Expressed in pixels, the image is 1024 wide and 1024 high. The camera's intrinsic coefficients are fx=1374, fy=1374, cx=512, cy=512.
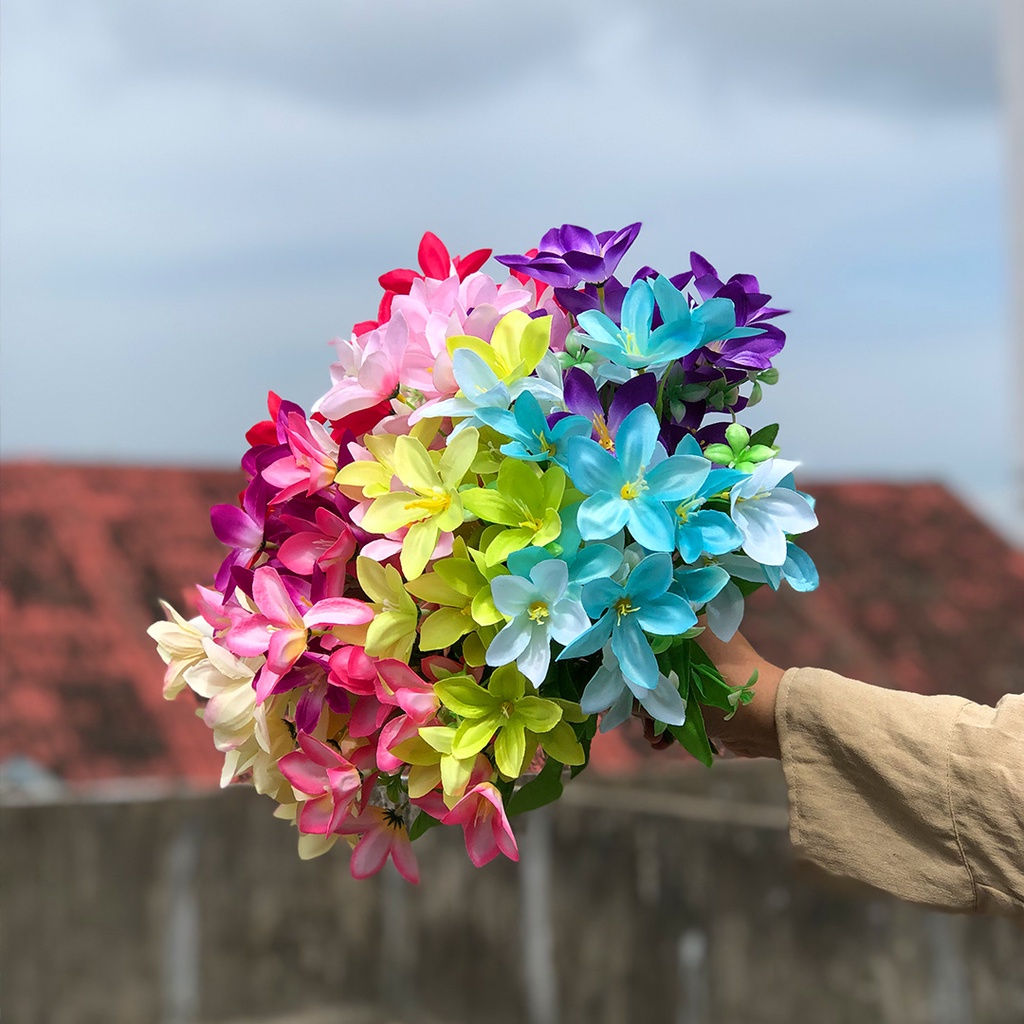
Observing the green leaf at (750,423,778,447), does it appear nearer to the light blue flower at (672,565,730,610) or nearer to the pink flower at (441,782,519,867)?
the light blue flower at (672,565,730,610)

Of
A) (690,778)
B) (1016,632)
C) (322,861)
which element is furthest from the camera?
(1016,632)

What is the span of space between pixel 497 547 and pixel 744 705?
1.08 feet

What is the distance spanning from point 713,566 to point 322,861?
5906mm

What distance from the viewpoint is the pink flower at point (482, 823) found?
4.08 feet

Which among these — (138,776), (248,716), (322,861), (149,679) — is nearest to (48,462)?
(149,679)

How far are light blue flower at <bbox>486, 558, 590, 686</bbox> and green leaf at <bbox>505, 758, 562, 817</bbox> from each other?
0.68ft

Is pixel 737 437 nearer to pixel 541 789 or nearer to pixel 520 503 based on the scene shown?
pixel 520 503

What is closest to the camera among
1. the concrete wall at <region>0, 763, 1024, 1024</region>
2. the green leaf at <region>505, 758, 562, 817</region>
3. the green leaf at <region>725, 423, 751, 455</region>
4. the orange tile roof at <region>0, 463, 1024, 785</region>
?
the green leaf at <region>725, 423, 751, 455</region>

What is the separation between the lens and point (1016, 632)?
10.5m

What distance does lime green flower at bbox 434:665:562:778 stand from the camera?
1234 mm

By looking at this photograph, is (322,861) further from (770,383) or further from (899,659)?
(770,383)

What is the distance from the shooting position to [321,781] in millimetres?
1311

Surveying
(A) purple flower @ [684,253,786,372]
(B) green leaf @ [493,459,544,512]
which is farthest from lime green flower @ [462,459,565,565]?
(A) purple flower @ [684,253,786,372]

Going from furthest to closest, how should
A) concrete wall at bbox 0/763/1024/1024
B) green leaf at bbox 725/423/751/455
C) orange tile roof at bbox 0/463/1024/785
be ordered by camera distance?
orange tile roof at bbox 0/463/1024/785
concrete wall at bbox 0/763/1024/1024
green leaf at bbox 725/423/751/455
